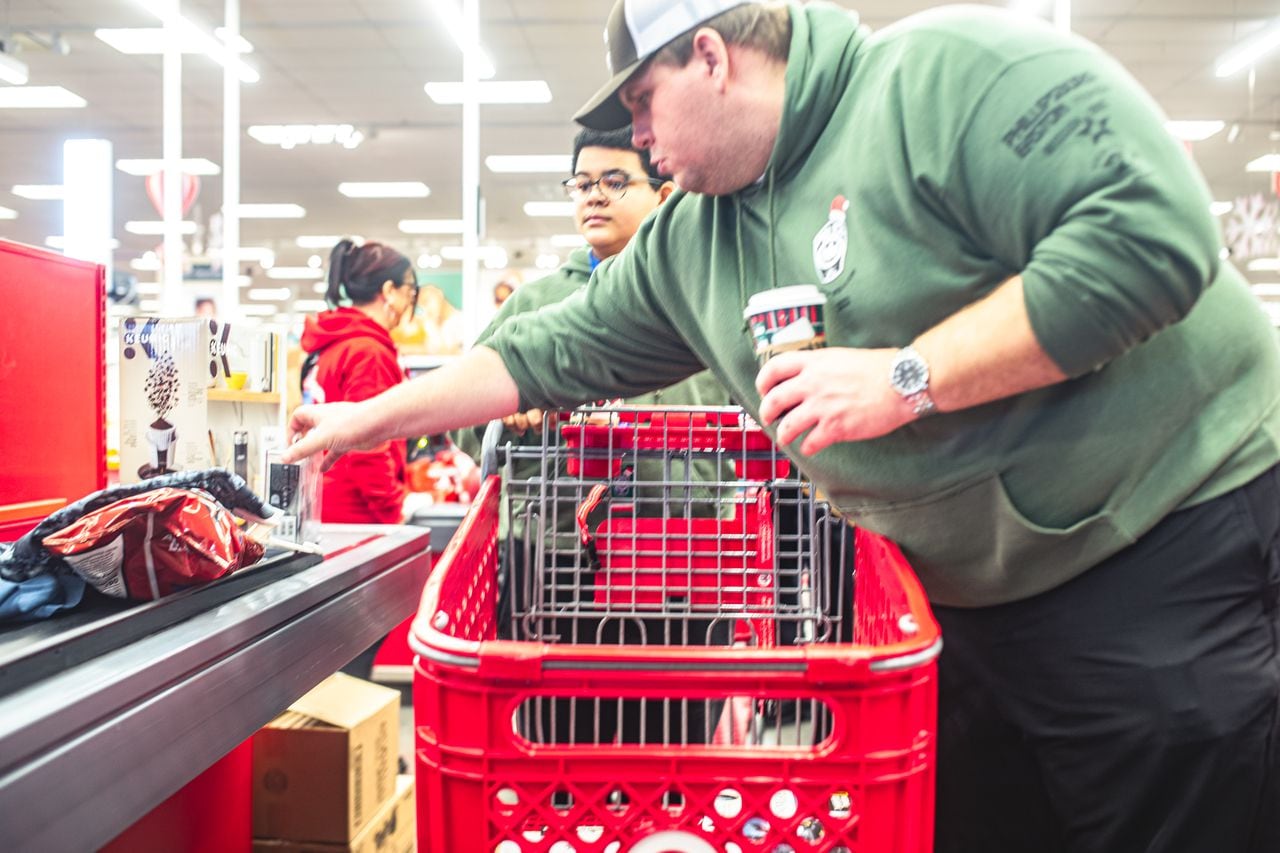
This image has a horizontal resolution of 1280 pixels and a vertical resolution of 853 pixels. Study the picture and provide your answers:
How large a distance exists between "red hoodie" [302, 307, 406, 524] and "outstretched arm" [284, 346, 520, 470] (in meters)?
1.88

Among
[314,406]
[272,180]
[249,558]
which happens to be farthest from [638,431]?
[272,180]

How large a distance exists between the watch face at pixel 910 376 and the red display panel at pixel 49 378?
53.3 inches

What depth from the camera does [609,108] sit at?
1359 mm

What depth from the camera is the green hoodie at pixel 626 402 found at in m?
1.93

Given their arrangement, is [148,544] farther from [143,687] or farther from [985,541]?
[985,541]

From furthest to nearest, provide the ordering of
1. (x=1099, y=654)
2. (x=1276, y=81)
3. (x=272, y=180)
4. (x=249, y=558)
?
1. (x=272, y=180)
2. (x=1276, y=81)
3. (x=249, y=558)
4. (x=1099, y=654)

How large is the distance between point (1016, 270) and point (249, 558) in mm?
1087

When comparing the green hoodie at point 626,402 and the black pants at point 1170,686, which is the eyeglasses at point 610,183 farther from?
the black pants at point 1170,686

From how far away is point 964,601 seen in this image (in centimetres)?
128

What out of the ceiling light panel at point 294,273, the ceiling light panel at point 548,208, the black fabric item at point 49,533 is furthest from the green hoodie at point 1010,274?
the ceiling light panel at point 294,273

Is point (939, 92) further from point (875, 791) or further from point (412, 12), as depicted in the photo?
point (412, 12)

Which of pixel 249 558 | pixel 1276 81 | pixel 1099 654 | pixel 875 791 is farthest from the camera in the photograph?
pixel 1276 81

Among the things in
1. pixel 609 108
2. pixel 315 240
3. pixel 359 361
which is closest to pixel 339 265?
pixel 359 361

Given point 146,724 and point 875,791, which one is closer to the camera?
point 875,791
